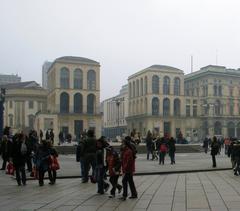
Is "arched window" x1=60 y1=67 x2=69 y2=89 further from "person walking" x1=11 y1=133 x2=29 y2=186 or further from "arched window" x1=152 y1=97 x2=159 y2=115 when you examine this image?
"person walking" x1=11 y1=133 x2=29 y2=186

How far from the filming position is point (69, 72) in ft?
263

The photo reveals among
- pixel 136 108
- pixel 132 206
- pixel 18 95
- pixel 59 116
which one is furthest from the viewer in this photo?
pixel 136 108

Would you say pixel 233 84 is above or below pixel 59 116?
above

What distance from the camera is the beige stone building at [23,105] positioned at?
296 feet

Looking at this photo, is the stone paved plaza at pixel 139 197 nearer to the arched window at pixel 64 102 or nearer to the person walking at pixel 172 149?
the person walking at pixel 172 149

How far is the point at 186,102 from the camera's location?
323 feet

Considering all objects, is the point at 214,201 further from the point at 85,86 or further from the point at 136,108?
Result: the point at 136,108

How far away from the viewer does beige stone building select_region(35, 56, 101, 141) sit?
79.5 m

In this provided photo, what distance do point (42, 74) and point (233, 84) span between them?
110667mm

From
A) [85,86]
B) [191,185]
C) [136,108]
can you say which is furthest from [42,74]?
[191,185]

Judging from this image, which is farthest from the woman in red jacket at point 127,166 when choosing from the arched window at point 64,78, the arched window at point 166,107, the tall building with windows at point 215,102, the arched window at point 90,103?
the tall building with windows at point 215,102

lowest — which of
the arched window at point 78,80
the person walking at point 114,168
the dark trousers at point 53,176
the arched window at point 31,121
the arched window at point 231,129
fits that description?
the dark trousers at point 53,176

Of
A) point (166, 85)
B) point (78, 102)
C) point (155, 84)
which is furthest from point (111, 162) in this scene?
point (166, 85)

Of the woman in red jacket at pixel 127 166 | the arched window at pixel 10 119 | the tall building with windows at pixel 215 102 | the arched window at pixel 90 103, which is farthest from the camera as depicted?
the tall building with windows at pixel 215 102
